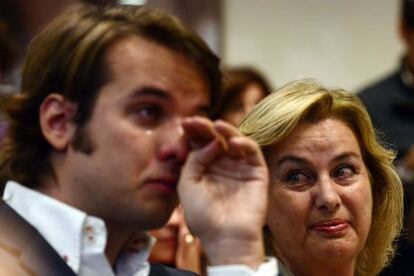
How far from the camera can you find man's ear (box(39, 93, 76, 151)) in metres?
1.76

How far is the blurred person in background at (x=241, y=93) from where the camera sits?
3301mm

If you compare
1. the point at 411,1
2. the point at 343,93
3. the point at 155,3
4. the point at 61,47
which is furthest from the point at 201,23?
the point at 61,47

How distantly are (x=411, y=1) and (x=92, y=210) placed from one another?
1.95 m

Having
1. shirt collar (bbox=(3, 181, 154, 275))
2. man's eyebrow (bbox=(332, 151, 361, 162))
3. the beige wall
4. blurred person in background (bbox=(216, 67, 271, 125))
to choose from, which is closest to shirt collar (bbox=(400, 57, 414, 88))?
blurred person in background (bbox=(216, 67, 271, 125))

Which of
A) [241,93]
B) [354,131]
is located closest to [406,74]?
→ [241,93]

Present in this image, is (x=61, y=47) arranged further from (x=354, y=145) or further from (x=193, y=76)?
(x=354, y=145)

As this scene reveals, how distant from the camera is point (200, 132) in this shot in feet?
5.55

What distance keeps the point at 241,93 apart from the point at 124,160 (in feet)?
5.68

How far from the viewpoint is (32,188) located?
1812mm

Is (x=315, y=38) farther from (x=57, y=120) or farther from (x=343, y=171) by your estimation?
(x=57, y=120)

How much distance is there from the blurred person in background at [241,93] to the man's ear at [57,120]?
1.47 meters

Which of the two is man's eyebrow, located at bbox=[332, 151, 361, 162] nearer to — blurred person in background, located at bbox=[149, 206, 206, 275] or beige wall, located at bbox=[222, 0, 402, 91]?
blurred person in background, located at bbox=[149, 206, 206, 275]

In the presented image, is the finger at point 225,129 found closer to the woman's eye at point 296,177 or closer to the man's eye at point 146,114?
the man's eye at point 146,114

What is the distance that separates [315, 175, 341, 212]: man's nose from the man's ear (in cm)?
60
